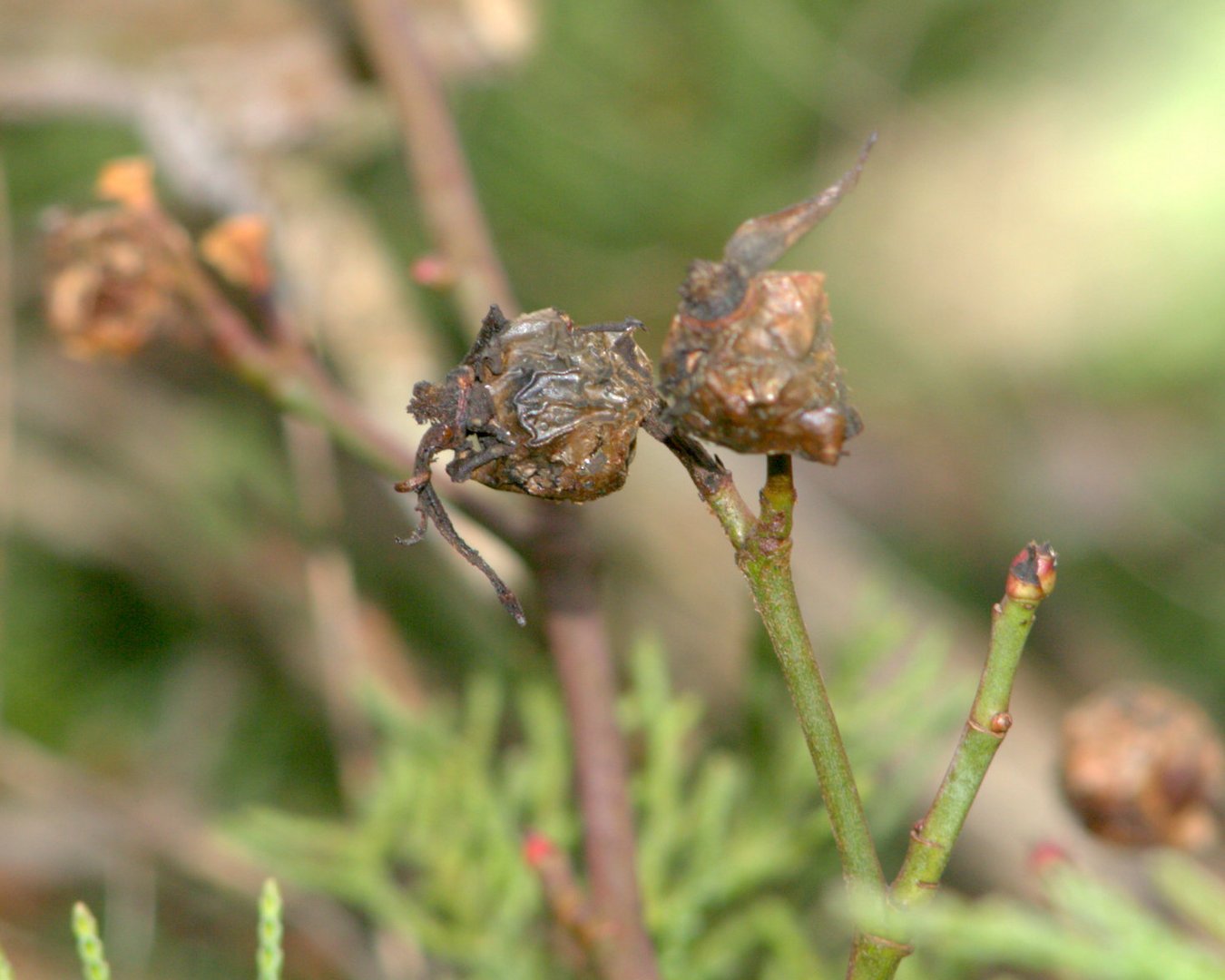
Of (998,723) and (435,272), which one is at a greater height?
(435,272)

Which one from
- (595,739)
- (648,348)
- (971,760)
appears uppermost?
(648,348)

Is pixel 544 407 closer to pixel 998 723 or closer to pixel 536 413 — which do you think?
pixel 536 413

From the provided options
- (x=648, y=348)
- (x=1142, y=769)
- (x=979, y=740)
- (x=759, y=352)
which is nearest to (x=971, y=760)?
(x=979, y=740)

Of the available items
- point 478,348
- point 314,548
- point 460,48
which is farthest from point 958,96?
point 478,348

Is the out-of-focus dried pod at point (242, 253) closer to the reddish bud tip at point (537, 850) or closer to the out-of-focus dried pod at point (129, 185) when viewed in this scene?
the out-of-focus dried pod at point (129, 185)

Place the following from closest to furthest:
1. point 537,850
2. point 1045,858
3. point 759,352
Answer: point 759,352
point 1045,858
point 537,850

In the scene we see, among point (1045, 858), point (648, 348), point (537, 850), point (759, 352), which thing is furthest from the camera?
point (648, 348)
